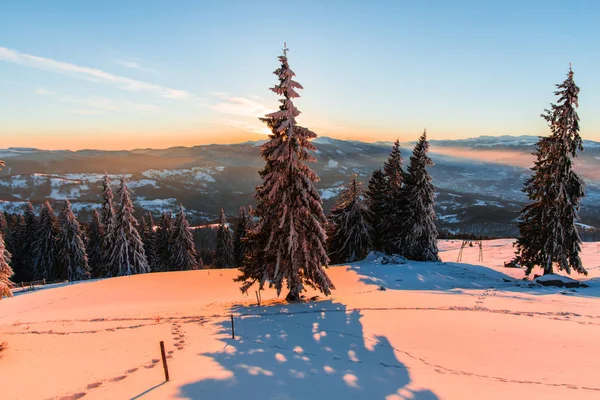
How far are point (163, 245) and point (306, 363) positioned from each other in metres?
55.7

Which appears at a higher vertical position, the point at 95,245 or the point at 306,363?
the point at 306,363

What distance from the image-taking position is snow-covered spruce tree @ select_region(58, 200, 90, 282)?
50031mm

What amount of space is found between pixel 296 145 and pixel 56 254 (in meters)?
54.6

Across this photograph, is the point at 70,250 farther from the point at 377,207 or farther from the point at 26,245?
the point at 377,207

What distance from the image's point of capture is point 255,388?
898 cm

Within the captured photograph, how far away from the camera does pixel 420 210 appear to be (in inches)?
1431

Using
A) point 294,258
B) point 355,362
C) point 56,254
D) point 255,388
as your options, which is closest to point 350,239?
point 294,258

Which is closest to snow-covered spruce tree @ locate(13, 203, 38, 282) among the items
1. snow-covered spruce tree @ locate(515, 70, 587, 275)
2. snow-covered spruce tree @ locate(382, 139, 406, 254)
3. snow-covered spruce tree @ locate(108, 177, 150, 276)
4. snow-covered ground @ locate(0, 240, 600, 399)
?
snow-covered spruce tree @ locate(108, 177, 150, 276)

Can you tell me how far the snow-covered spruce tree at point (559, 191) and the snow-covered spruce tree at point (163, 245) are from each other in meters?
54.4

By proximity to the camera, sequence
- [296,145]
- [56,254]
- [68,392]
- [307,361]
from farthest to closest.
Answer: [56,254] < [296,145] < [307,361] < [68,392]

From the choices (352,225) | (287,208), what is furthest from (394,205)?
(287,208)

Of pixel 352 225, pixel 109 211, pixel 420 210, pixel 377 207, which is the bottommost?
pixel 352 225

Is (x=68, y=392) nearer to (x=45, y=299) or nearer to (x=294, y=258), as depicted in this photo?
(x=294, y=258)

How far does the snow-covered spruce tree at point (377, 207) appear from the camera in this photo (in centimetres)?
4284
